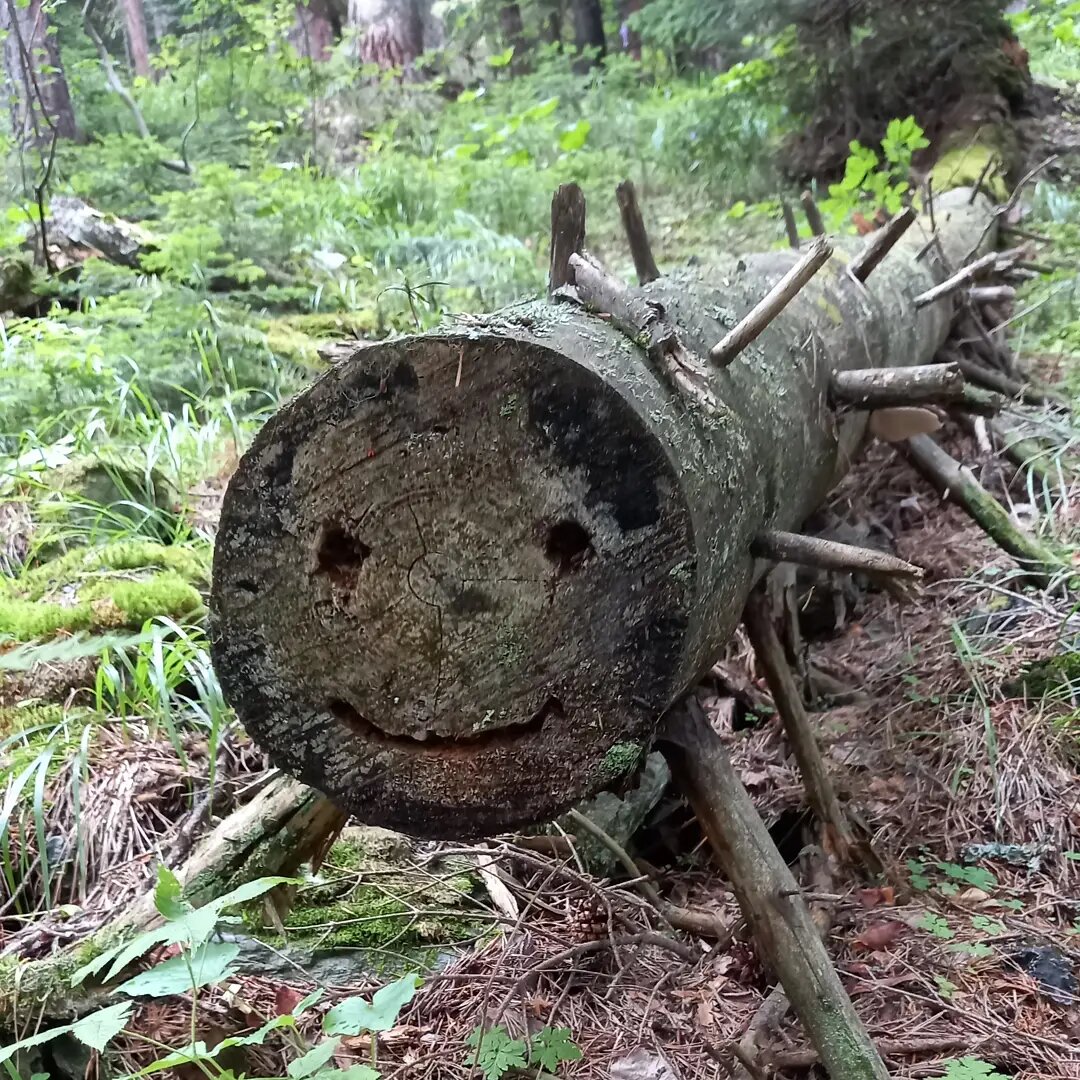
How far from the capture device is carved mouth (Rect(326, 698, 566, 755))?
55.9 inches

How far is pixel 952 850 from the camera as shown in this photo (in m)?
2.56

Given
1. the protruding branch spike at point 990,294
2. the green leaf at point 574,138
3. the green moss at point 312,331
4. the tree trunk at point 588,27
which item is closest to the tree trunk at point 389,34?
the tree trunk at point 588,27

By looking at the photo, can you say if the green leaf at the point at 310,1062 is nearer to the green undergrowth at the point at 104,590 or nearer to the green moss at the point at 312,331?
the green undergrowth at the point at 104,590

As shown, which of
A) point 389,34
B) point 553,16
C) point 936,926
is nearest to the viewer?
point 936,926

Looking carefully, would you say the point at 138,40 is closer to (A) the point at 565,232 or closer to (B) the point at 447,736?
(A) the point at 565,232

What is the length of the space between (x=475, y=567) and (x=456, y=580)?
38 millimetres

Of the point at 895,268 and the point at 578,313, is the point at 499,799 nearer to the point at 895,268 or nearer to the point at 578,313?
the point at 578,313

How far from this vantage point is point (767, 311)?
1.65 m

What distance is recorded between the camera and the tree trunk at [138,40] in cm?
1331

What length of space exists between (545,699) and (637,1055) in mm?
954

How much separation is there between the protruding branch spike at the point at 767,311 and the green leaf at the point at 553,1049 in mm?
1357

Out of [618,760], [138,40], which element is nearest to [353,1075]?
[618,760]

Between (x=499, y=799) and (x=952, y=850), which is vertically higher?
(x=499, y=799)

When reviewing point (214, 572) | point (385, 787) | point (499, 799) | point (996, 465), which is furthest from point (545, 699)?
point (996, 465)
